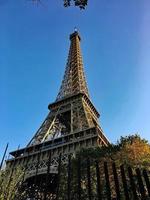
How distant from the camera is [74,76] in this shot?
59625mm

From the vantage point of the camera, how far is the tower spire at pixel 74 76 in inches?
2129

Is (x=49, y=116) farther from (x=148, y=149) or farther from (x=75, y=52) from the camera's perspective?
(x=148, y=149)

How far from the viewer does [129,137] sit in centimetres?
2619

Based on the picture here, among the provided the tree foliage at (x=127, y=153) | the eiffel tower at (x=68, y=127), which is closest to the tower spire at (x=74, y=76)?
the eiffel tower at (x=68, y=127)

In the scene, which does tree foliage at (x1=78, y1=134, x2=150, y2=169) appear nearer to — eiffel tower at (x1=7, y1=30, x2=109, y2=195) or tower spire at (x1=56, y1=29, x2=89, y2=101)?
eiffel tower at (x1=7, y1=30, x2=109, y2=195)

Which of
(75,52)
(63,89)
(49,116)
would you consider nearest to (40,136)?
(49,116)

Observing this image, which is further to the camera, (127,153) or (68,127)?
(68,127)

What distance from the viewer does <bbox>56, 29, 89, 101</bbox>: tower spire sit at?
54.1 meters

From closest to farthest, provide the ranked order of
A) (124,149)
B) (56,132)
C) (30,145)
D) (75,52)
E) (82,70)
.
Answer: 1. (124,149)
2. (30,145)
3. (56,132)
4. (82,70)
5. (75,52)

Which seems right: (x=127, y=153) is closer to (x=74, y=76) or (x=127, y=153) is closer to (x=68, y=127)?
(x=68, y=127)

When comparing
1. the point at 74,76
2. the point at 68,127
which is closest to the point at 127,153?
the point at 68,127

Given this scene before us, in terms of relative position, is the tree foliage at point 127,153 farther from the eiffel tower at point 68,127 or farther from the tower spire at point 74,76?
the tower spire at point 74,76

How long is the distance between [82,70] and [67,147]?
28236mm

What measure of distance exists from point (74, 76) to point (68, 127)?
49.6 feet
